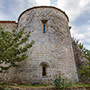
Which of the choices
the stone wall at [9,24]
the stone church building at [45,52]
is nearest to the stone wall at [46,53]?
the stone church building at [45,52]

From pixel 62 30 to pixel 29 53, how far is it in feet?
11.7

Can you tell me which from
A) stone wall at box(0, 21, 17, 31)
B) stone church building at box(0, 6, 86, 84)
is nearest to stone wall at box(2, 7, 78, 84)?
stone church building at box(0, 6, 86, 84)

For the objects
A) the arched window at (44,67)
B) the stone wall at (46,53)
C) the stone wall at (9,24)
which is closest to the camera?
the stone wall at (46,53)

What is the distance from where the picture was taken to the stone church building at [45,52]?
6.34 m

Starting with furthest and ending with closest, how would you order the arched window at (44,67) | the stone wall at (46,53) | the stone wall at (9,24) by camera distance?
1. the stone wall at (9,24)
2. the arched window at (44,67)
3. the stone wall at (46,53)

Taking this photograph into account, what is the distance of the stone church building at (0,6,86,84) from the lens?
20.8ft

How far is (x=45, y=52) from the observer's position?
22.5ft

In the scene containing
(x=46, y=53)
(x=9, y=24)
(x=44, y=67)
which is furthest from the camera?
(x=9, y=24)

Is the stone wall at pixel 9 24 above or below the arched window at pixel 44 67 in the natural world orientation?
above

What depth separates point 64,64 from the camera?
682 cm

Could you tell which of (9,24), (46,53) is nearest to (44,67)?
(46,53)

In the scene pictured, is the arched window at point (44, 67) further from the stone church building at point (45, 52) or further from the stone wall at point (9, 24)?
the stone wall at point (9, 24)

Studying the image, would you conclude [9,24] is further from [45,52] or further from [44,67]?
[44,67]

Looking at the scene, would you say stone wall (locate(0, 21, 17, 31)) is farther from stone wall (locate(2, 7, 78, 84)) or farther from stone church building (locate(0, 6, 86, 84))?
stone wall (locate(2, 7, 78, 84))
